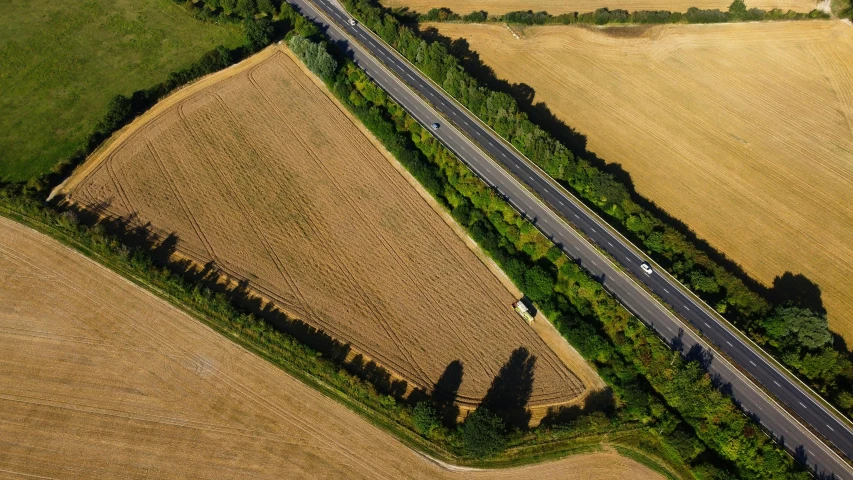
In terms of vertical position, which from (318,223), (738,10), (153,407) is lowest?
(153,407)

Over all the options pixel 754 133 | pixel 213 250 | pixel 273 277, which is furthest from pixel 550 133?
pixel 213 250

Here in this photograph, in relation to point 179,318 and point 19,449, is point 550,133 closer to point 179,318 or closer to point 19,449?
point 179,318

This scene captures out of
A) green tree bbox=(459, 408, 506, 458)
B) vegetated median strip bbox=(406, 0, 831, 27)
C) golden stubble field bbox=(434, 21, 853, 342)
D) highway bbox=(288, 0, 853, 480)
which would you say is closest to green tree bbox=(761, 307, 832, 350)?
highway bbox=(288, 0, 853, 480)

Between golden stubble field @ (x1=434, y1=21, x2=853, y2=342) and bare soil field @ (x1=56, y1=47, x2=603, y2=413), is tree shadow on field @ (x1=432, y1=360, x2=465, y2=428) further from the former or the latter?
golden stubble field @ (x1=434, y1=21, x2=853, y2=342)

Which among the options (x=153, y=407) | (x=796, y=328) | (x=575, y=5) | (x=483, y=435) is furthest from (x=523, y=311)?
(x=575, y=5)

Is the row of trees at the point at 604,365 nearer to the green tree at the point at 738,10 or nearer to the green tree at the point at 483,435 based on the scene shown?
the green tree at the point at 483,435

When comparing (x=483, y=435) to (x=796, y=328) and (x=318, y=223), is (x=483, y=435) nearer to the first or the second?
(x=318, y=223)

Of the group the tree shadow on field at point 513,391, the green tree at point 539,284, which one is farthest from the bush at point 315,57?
the tree shadow on field at point 513,391
